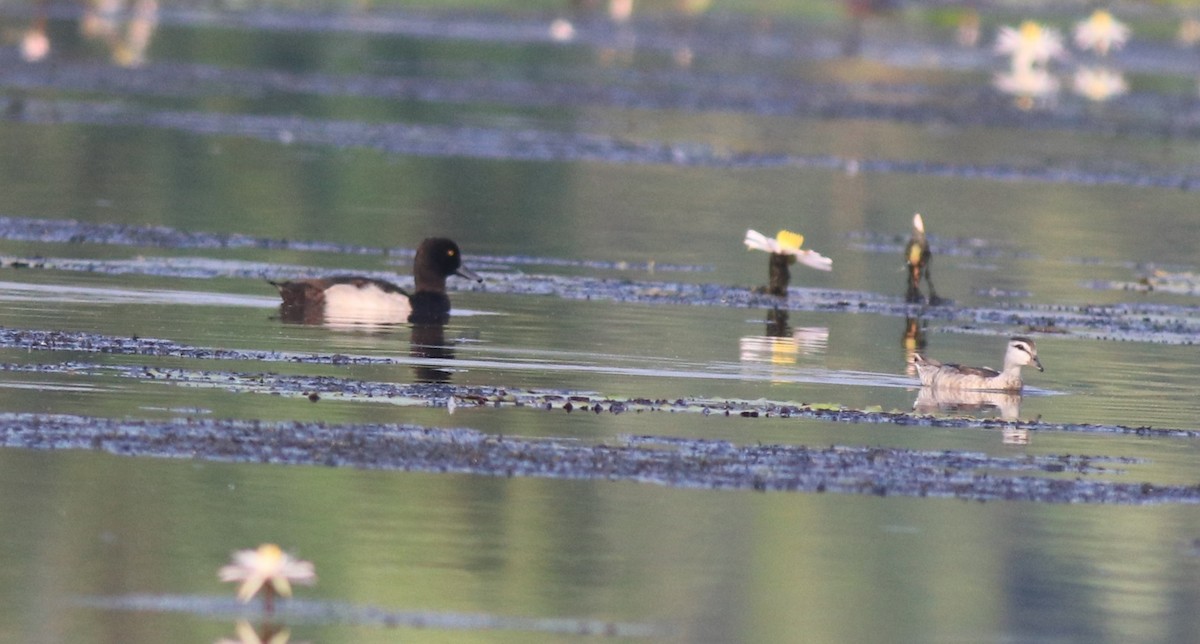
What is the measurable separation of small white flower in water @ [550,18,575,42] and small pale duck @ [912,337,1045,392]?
2045 inches

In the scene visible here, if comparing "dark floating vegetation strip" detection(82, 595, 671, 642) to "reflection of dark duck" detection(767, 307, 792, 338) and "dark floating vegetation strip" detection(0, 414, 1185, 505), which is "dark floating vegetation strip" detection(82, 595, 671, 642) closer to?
"dark floating vegetation strip" detection(0, 414, 1185, 505)

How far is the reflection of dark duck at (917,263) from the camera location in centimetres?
2041

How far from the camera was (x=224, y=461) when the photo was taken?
12.4 metres

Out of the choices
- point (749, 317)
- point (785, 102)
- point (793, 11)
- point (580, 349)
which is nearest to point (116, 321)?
point (580, 349)

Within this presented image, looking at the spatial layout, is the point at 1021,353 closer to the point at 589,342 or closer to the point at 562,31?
the point at 589,342

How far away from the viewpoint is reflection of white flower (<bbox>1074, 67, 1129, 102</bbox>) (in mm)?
53906

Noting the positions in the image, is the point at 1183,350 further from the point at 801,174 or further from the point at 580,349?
the point at 801,174

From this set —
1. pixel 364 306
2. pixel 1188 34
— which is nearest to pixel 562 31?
pixel 1188 34

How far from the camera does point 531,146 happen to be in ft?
119

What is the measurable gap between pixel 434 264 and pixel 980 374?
5.22 m

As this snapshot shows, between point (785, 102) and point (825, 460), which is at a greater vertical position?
point (785, 102)

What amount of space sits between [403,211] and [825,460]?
49.6 feet

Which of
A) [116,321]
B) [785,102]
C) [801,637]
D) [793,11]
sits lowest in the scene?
[801,637]

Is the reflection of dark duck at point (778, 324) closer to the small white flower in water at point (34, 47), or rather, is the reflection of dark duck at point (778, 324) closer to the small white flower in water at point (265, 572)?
the small white flower in water at point (265, 572)
